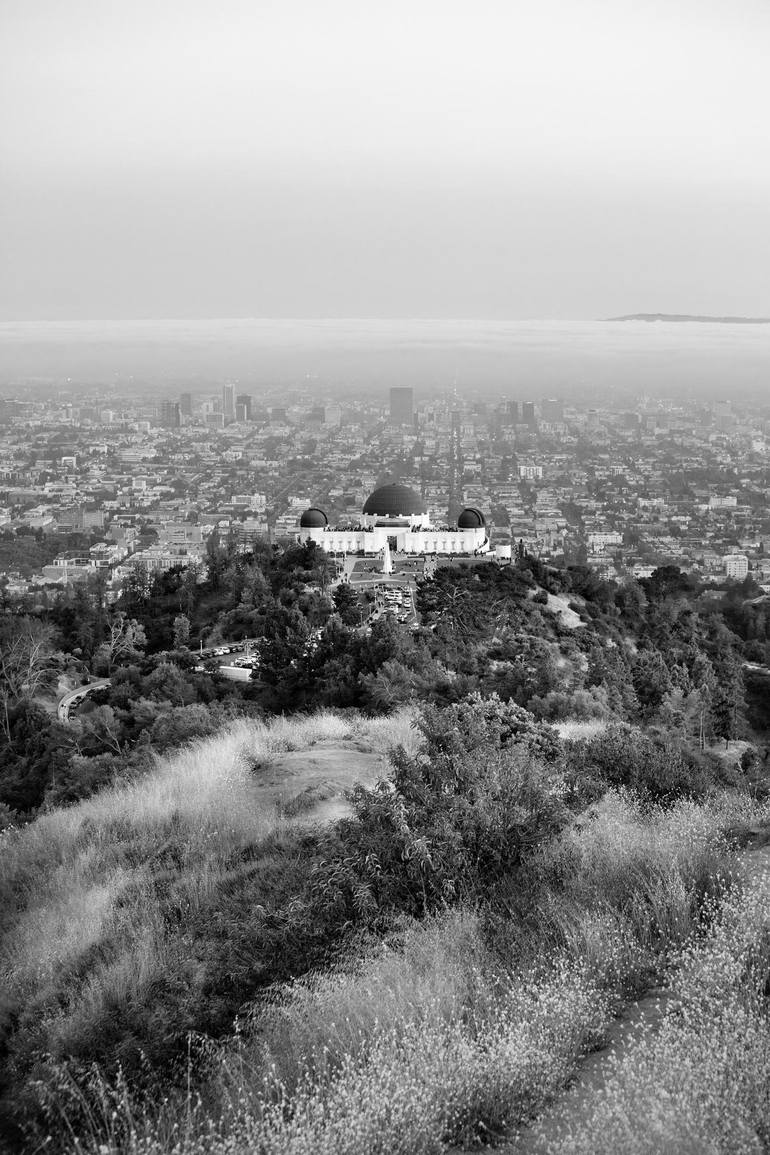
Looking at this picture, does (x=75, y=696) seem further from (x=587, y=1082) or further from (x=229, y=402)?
(x=229, y=402)

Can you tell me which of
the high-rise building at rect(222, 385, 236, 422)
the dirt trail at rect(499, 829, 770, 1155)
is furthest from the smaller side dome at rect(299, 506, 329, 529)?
the high-rise building at rect(222, 385, 236, 422)

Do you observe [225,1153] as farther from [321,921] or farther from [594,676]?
[594,676]

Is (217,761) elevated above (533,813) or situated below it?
below

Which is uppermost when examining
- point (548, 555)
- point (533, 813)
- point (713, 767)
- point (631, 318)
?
point (631, 318)

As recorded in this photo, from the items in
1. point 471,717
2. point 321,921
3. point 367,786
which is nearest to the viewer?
point 321,921

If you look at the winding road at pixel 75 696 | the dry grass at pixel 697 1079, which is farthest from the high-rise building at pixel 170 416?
the dry grass at pixel 697 1079

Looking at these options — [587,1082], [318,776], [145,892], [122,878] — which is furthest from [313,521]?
[587,1082]

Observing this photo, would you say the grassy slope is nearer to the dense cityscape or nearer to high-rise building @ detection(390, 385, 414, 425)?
the dense cityscape

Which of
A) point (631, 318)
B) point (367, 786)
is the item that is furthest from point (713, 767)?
point (631, 318)
